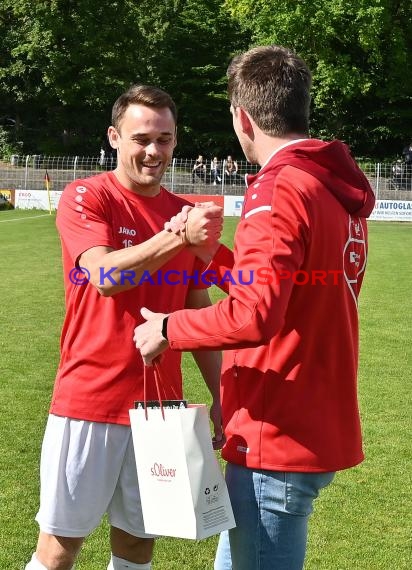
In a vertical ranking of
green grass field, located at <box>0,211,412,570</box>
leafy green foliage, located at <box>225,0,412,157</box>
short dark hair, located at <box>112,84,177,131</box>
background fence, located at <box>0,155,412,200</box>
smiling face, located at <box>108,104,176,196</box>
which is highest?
leafy green foliage, located at <box>225,0,412,157</box>

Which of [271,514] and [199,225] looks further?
[199,225]

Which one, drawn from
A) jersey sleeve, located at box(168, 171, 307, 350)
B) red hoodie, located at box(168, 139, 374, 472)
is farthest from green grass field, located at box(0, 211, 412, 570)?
jersey sleeve, located at box(168, 171, 307, 350)

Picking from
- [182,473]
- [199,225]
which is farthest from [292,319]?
[182,473]

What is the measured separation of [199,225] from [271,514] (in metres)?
1.02

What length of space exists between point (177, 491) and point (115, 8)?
56.0m

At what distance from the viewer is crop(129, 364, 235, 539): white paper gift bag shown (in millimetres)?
2689

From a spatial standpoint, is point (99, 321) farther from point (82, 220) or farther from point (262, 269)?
point (262, 269)

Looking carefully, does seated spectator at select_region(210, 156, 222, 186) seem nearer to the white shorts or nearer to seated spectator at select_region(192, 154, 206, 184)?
seated spectator at select_region(192, 154, 206, 184)

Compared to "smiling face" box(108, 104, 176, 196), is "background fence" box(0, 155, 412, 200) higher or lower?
lower

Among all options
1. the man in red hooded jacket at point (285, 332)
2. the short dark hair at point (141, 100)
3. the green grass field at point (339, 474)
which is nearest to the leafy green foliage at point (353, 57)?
the green grass field at point (339, 474)

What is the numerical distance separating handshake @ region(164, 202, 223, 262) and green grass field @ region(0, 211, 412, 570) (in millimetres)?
2405

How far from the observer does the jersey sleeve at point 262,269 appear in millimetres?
2459

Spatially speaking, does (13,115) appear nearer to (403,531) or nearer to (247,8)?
(247,8)

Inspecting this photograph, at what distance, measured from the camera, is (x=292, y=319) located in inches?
103
